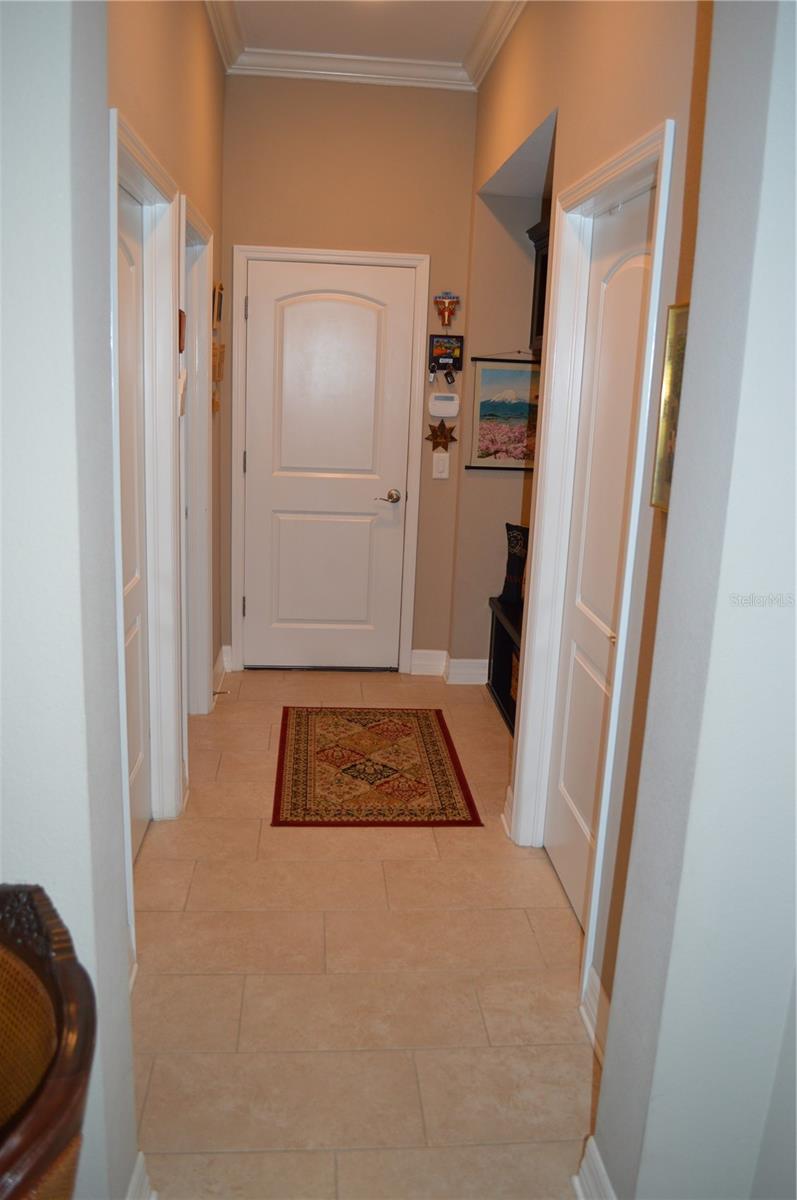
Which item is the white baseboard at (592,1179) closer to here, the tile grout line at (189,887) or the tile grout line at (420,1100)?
the tile grout line at (420,1100)

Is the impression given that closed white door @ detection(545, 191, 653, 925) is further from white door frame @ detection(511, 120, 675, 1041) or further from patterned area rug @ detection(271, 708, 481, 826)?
patterned area rug @ detection(271, 708, 481, 826)

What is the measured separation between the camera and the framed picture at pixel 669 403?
192 cm

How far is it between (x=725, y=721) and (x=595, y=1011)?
1.25 metres

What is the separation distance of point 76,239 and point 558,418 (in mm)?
1867

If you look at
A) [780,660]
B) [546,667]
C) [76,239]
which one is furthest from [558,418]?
[76,239]

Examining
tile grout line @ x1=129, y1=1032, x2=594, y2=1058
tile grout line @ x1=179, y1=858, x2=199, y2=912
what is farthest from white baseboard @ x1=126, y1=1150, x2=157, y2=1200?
tile grout line @ x1=179, y1=858, x2=199, y2=912

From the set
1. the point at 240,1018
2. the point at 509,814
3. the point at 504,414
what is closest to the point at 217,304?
the point at 504,414

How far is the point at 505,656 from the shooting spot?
14.6 feet

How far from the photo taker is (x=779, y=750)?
1.40 meters

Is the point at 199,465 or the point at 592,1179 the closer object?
the point at 592,1179

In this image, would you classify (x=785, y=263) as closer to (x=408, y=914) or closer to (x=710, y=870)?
(x=710, y=870)

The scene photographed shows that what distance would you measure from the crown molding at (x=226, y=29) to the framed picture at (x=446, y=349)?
59.9 inches

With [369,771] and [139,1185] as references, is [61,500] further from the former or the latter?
[369,771]
